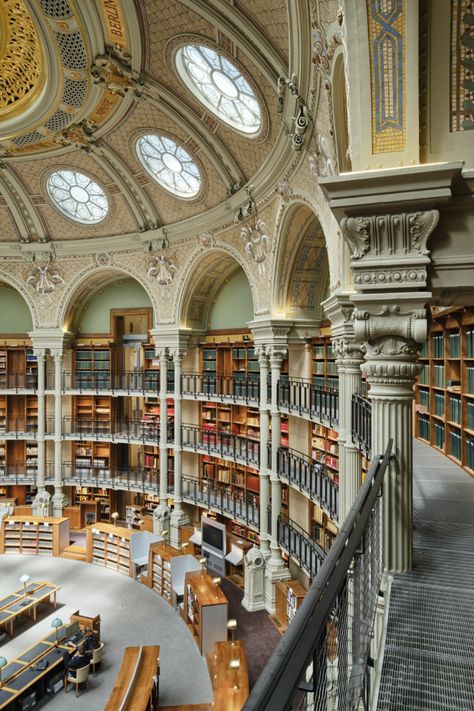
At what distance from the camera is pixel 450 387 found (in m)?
7.64

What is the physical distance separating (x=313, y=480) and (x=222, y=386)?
509 centimetres

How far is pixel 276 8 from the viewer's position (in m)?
7.16

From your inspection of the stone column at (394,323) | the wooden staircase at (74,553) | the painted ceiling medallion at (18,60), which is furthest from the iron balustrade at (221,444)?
the painted ceiling medallion at (18,60)

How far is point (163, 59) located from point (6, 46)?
3604 millimetres

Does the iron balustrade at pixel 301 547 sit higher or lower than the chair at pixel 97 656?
higher

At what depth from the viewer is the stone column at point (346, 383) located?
7168 millimetres

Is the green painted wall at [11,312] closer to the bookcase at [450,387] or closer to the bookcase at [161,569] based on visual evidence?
the bookcase at [161,569]

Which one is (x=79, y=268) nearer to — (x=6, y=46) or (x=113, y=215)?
(x=113, y=215)

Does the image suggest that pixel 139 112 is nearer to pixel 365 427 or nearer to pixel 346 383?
pixel 346 383

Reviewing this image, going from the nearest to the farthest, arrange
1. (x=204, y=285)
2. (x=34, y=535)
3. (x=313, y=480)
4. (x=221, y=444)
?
1. (x=313, y=480)
2. (x=221, y=444)
3. (x=34, y=535)
4. (x=204, y=285)

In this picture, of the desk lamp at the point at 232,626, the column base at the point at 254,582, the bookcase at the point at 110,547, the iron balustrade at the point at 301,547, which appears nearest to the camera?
the iron balustrade at the point at 301,547

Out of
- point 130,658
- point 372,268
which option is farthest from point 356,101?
point 130,658

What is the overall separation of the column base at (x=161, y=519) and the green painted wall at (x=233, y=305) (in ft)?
20.9

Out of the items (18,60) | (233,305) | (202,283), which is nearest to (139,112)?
(18,60)
